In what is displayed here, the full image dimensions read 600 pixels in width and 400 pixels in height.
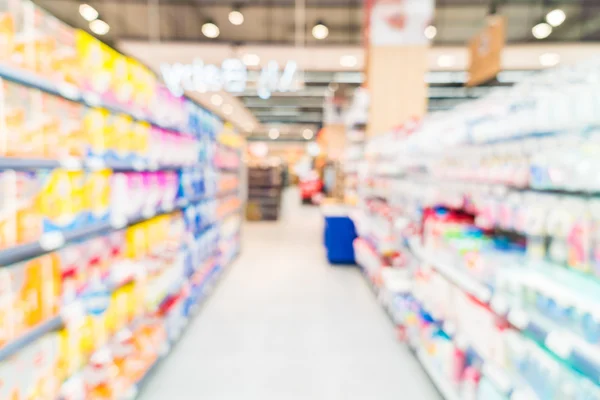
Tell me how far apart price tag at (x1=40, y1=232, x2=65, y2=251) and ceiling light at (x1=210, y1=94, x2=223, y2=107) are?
34.7ft

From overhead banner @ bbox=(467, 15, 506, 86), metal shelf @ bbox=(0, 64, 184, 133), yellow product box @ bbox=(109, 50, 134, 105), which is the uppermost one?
overhead banner @ bbox=(467, 15, 506, 86)

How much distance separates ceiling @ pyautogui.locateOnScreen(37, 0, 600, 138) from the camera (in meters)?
9.27

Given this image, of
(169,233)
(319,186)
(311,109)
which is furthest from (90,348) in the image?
(311,109)

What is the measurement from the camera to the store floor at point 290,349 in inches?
117

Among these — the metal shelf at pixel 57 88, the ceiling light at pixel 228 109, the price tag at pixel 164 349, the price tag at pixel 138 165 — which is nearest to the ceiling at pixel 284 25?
the ceiling light at pixel 228 109

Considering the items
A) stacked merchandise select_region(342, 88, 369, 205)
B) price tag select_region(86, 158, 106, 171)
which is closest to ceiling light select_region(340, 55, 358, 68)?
stacked merchandise select_region(342, 88, 369, 205)

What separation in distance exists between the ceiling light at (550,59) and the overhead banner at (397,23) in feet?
17.6

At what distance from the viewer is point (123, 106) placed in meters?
2.77

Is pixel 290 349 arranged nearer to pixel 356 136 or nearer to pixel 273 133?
pixel 356 136

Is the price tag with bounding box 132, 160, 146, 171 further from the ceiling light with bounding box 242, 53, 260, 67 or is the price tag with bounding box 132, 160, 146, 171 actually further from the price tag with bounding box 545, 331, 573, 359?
the ceiling light with bounding box 242, 53, 260, 67

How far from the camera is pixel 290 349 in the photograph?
3635mm

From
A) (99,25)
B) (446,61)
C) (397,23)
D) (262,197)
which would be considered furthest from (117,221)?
(262,197)

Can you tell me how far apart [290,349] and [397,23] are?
15.3ft

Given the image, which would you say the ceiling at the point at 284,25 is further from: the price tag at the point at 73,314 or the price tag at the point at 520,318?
the price tag at the point at 520,318
